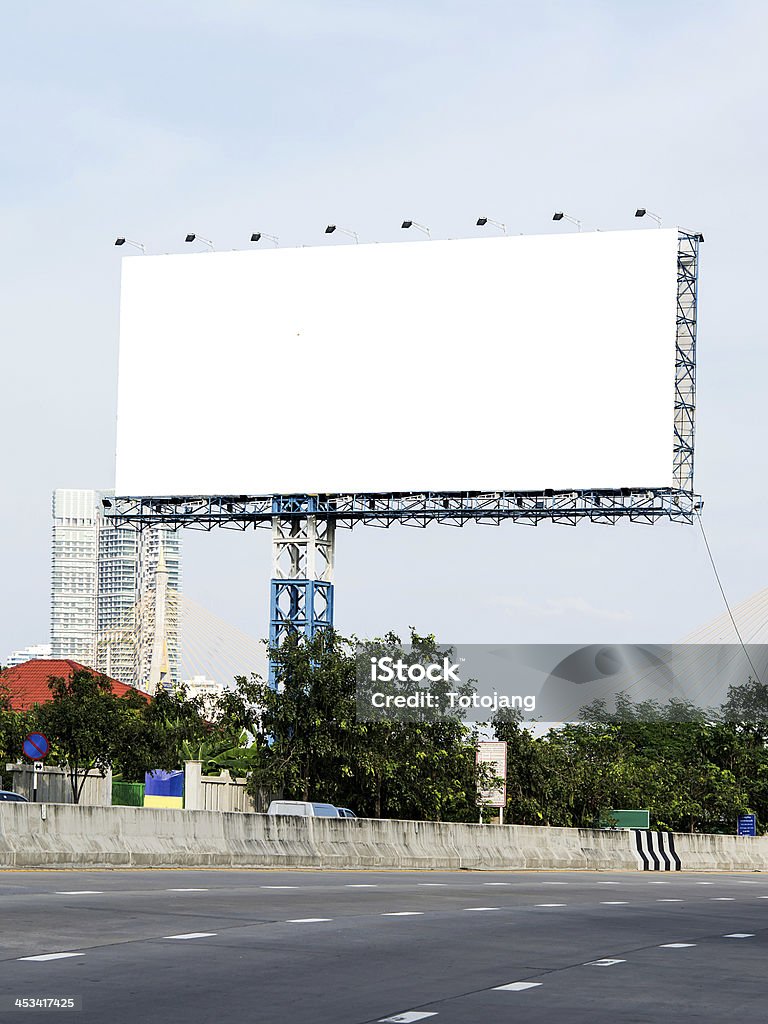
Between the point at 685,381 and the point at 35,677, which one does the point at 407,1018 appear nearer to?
the point at 685,381

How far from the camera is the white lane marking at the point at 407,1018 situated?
10.0m

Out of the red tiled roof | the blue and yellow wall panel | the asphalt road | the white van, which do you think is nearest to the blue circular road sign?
the white van

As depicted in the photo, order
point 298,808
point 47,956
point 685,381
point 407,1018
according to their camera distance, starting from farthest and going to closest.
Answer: point 685,381 → point 298,808 → point 47,956 → point 407,1018

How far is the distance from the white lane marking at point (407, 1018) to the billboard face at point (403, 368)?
65.2 metres

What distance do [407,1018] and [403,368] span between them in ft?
225

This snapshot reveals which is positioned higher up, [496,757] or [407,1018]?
[496,757]

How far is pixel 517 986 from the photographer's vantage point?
39.4ft

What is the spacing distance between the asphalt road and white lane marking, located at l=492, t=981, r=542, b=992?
0.07ft

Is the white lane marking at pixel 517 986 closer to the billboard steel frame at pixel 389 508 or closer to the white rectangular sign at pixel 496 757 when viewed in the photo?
the white rectangular sign at pixel 496 757

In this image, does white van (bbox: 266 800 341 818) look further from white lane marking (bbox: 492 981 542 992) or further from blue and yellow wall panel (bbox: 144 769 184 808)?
white lane marking (bbox: 492 981 542 992)

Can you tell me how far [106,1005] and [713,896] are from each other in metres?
19.0

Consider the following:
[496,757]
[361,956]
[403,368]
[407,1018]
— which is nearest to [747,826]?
[403,368]

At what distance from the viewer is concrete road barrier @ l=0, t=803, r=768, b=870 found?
26.5 metres

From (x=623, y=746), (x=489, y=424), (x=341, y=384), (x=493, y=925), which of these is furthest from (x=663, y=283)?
(x=493, y=925)
